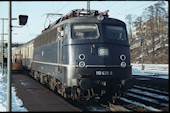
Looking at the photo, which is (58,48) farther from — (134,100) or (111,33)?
(134,100)

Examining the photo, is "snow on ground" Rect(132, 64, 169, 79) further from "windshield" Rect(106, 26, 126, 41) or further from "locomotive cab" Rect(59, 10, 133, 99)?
"locomotive cab" Rect(59, 10, 133, 99)

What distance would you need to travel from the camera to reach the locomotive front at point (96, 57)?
12.2 meters

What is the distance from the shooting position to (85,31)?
42.3ft

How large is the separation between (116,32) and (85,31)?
1271 mm

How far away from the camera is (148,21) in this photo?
74062 millimetres

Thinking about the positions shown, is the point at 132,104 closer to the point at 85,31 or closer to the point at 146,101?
the point at 146,101

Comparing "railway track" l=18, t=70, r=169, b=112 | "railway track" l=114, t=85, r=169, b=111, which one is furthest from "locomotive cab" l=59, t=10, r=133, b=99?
"railway track" l=114, t=85, r=169, b=111

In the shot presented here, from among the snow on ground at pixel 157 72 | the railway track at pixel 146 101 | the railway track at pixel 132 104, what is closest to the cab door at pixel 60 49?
the railway track at pixel 132 104

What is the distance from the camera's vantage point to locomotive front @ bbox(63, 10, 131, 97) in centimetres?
1220

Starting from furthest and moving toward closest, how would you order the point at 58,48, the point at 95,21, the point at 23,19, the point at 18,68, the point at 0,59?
the point at 18,68
the point at 0,59
the point at 58,48
the point at 95,21
the point at 23,19

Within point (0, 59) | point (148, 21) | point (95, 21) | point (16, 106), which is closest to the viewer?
point (16, 106)

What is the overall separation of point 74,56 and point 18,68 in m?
29.8

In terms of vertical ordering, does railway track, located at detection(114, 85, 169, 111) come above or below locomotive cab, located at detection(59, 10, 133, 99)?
below

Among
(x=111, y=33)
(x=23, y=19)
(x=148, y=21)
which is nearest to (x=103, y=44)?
(x=111, y=33)
